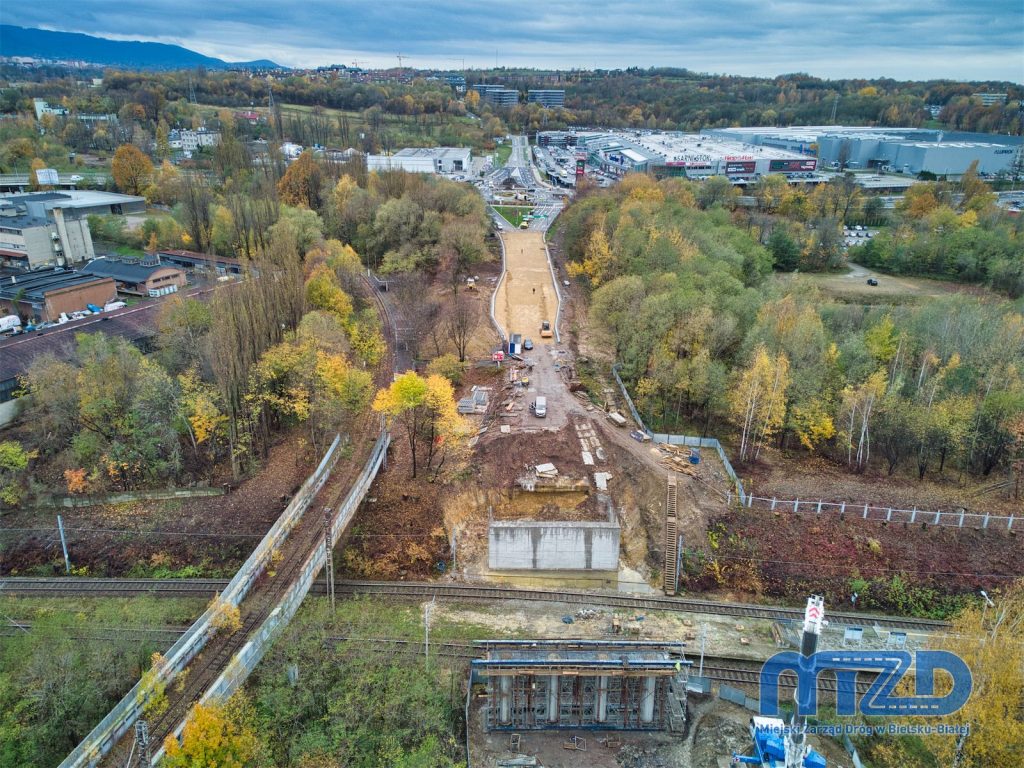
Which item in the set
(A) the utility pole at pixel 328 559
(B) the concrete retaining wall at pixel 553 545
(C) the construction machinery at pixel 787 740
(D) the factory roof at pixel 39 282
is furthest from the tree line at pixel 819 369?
(D) the factory roof at pixel 39 282

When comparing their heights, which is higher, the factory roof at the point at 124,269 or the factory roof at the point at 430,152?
the factory roof at the point at 430,152

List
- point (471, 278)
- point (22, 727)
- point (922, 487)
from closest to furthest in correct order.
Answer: point (22, 727), point (922, 487), point (471, 278)

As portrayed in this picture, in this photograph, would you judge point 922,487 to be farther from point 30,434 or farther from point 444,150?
point 444,150

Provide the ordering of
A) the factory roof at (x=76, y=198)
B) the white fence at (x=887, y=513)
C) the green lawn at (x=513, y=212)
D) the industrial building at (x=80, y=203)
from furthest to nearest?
the green lawn at (x=513, y=212)
the factory roof at (x=76, y=198)
the industrial building at (x=80, y=203)
the white fence at (x=887, y=513)

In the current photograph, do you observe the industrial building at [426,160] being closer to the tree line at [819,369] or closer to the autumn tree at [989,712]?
the tree line at [819,369]

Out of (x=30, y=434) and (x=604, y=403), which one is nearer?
(x=30, y=434)

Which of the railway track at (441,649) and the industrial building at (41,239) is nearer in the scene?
the railway track at (441,649)

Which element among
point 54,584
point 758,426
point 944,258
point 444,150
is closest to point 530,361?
point 758,426
